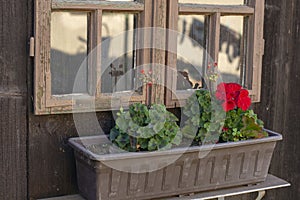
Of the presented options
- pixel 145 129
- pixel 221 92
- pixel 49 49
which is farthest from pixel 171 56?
pixel 49 49

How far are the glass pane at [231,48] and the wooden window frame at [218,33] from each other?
2 cm

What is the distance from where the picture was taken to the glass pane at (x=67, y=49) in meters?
1.77

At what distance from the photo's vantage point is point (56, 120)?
183 cm

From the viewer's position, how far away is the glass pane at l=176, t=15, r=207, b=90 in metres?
1.97

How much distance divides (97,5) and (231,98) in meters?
0.51

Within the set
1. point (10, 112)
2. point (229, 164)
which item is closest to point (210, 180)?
point (229, 164)

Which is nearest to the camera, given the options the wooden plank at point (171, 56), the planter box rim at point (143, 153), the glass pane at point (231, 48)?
the planter box rim at point (143, 153)

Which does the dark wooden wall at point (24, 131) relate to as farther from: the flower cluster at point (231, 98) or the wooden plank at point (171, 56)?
the flower cluster at point (231, 98)

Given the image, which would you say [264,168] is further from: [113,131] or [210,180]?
[113,131]

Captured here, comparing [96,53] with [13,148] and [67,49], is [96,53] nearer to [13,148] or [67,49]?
[67,49]

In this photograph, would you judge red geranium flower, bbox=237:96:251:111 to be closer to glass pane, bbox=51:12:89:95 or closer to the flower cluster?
the flower cluster

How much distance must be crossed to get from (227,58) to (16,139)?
789 millimetres

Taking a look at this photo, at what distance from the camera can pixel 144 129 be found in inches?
69.2

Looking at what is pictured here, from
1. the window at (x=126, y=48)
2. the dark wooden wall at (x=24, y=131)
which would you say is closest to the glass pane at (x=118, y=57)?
the window at (x=126, y=48)
